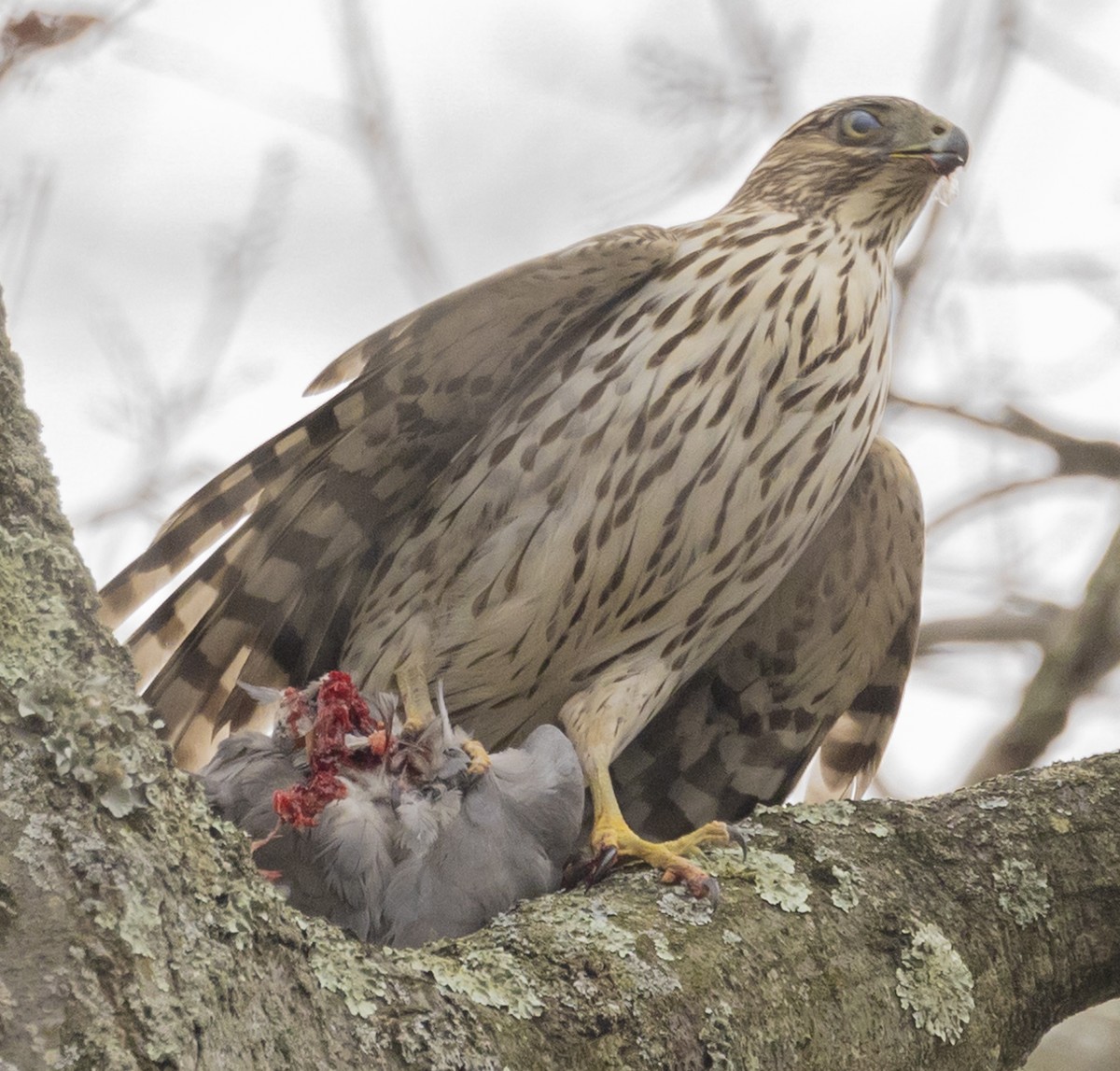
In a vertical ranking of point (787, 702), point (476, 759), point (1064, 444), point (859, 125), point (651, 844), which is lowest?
point (787, 702)

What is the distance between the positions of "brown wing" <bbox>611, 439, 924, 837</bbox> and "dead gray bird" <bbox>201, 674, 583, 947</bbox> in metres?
1.14

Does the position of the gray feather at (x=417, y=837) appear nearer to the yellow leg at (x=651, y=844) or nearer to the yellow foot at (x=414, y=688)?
the yellow leg at (x=651, y=844)

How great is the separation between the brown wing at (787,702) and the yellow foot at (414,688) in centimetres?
85

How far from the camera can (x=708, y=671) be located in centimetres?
396

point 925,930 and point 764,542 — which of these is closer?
point 925,930

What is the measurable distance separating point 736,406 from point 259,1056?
2083 millimetres

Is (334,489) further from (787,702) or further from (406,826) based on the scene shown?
(787,702)

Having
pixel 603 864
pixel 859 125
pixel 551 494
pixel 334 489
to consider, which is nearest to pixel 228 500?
pixel 334 489

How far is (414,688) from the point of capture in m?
3.33

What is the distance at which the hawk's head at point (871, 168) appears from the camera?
3746 millimetres

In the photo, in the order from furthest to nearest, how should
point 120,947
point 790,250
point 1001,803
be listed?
point 790,250 → point 1001,803 → point 120,947

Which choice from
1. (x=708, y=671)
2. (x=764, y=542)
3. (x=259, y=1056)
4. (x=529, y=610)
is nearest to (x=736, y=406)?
(x=764, y=542)

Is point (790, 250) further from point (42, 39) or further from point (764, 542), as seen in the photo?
point (42, 39)

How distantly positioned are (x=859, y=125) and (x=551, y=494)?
4.87 feet
